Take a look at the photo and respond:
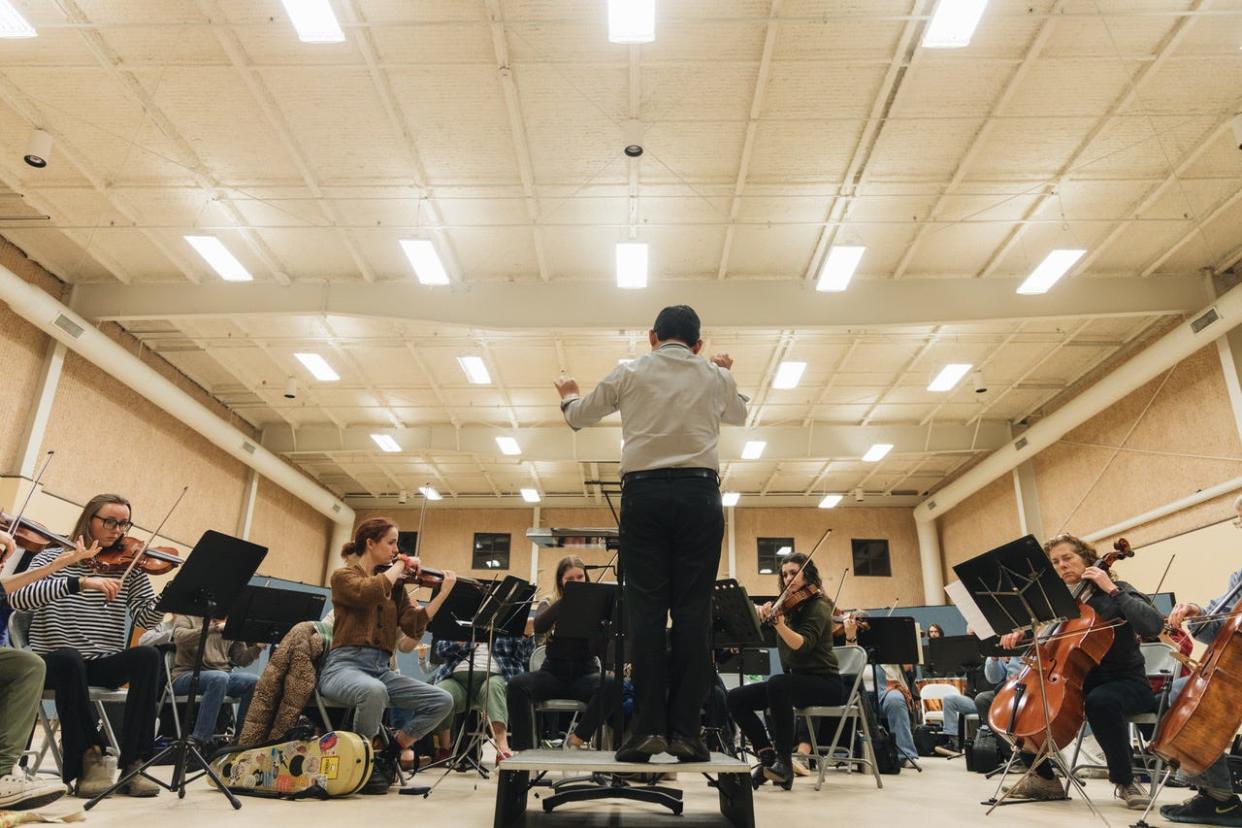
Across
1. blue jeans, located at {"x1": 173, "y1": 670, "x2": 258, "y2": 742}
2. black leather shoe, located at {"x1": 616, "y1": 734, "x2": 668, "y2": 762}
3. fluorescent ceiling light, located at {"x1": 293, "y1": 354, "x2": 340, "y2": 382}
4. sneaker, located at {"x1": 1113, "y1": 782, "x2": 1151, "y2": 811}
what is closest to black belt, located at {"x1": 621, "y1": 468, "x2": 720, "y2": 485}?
black leather shoe, located at {"x1": 616, "y1": 734, "x2": 668, "y2": 762}

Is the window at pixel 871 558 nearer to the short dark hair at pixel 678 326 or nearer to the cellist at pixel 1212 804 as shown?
the cellist at pixel 1212 804

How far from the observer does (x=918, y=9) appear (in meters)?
6.01

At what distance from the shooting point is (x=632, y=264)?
332 inches

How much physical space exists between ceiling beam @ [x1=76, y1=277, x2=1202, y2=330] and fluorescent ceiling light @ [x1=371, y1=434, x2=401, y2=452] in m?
4.73

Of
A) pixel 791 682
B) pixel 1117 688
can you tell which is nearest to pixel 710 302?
pixel 791 682

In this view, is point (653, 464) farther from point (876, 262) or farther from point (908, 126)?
point (876, 262)

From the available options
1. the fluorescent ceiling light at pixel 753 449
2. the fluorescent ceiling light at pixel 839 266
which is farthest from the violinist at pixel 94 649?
the fluorescent ceiling light at pixel 753 449

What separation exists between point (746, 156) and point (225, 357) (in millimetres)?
8287

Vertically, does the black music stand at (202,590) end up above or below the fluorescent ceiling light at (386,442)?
below

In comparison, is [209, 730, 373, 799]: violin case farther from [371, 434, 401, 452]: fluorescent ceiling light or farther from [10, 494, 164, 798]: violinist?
[371, 434, 401, 452]: fluorescent ceiling light

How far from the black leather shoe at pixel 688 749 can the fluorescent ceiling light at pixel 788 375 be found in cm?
901

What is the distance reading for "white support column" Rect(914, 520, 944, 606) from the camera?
17141 mm

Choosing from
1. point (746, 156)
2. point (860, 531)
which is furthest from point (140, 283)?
point (860, 531)

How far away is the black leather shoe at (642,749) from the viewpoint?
2.52 metres
